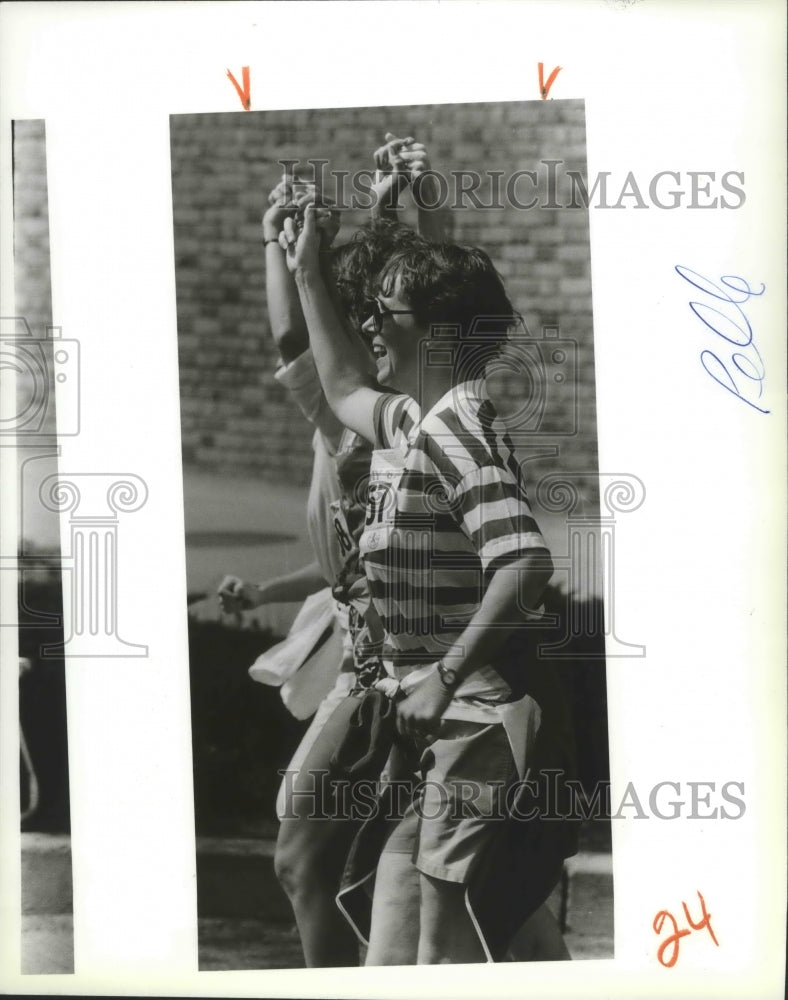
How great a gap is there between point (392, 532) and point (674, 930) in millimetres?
1412

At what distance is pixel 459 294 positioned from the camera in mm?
2605

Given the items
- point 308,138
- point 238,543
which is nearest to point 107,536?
point 238,543

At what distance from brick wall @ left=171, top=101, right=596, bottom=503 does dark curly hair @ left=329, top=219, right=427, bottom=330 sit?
0.10 metres

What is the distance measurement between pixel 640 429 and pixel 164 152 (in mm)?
1602

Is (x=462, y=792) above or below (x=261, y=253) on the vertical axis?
below

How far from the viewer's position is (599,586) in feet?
8.59

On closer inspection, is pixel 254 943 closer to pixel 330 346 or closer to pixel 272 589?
pixel 272 589

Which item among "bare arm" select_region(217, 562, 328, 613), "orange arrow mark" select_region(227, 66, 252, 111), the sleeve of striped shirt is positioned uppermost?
"orange arrow mark" select_region(227, 66, 252, 111)

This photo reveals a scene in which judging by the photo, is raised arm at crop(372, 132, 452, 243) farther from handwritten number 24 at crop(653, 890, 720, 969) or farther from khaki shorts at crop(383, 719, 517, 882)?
handwritten number 24 at crop(653, 890, 720, 969)

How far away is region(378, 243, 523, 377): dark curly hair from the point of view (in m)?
2.60

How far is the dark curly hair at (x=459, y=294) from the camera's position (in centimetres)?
260
